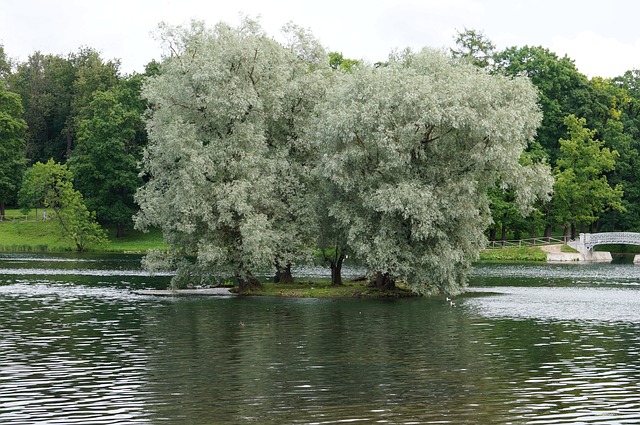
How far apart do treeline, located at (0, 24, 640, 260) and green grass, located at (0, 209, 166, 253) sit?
3.08 metres

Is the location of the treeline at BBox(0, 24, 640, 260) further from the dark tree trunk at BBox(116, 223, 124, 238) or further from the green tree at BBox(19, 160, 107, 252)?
the green tree at BBox(19, 160, 107, 252)

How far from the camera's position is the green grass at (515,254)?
98.8 m

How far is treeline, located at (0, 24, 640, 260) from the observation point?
10388 centimetres

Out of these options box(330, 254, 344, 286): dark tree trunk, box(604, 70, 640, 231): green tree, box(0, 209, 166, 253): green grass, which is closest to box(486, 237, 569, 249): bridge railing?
box(604, 70, 640, 231): green tree

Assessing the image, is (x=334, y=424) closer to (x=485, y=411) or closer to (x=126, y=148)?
(x=485, y=411)

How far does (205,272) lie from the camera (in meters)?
54.8

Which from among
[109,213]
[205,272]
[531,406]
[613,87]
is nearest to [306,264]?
[205,272]

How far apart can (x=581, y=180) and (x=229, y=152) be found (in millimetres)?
62615

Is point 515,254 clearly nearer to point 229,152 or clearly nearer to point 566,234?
point 566,234

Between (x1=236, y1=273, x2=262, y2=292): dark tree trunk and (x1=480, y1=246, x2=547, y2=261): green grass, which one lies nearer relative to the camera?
(x1=236, y1=273, x2=262, y2=292): dark tree trunk

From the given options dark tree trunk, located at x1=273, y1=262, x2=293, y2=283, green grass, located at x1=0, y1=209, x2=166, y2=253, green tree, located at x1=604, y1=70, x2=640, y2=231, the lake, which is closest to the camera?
the lake

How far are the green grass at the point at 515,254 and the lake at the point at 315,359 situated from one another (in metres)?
45.1

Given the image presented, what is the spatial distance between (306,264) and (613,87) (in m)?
77.2

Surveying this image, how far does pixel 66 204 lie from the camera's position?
338 ft
